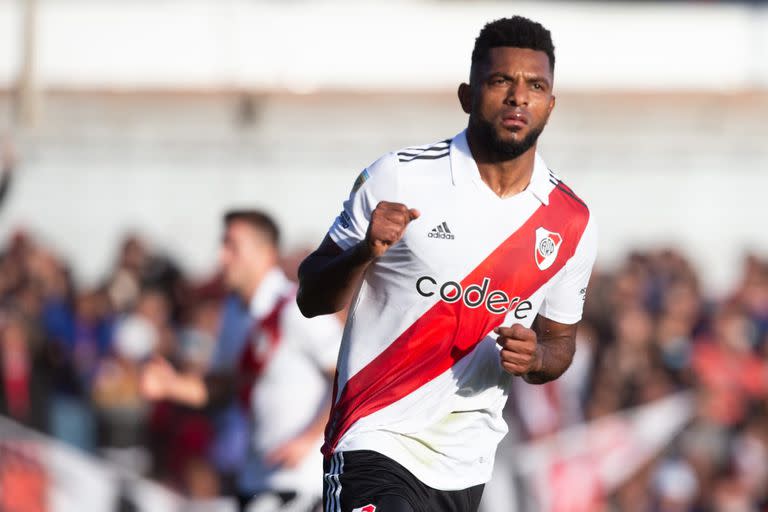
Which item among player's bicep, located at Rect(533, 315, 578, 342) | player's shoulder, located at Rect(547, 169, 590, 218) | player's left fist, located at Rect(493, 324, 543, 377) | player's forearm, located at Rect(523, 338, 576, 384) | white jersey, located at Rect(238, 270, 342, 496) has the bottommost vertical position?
white jersey, located at Rect(238, 270, 342, 496)

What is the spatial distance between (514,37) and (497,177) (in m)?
0.51

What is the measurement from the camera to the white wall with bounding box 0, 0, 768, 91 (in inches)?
701

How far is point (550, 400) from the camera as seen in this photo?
40.2 feet

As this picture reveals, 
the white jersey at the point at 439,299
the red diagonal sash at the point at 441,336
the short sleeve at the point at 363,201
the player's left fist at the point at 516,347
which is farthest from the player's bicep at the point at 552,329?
the short sleeve at the point at 363,201

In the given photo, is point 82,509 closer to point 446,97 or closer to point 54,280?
point 54,280

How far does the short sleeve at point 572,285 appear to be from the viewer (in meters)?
5.82

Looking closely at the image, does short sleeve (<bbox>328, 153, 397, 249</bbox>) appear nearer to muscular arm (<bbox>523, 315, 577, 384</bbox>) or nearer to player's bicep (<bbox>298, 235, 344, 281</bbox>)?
player's bicep (<bbox>298, 235, 344, 281</bbox>)

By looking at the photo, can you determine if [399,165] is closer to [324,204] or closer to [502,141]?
[502,141]

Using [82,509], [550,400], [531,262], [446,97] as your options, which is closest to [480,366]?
[531,262]

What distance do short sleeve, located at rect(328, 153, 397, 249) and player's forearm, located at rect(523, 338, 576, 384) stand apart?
2.44 ft

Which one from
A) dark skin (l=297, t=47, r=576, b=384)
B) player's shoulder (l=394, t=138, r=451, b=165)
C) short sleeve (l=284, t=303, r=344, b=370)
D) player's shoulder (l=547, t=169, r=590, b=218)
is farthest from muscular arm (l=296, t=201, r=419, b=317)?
short sleeve (l=284, t=303, r=344, b=370)

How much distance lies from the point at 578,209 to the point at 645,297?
7083 millimetres

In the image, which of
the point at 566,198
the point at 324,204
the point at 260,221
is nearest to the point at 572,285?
the point at 566,198

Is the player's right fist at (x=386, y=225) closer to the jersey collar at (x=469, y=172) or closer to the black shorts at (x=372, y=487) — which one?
the jersey collar at (x=469, y=172)
